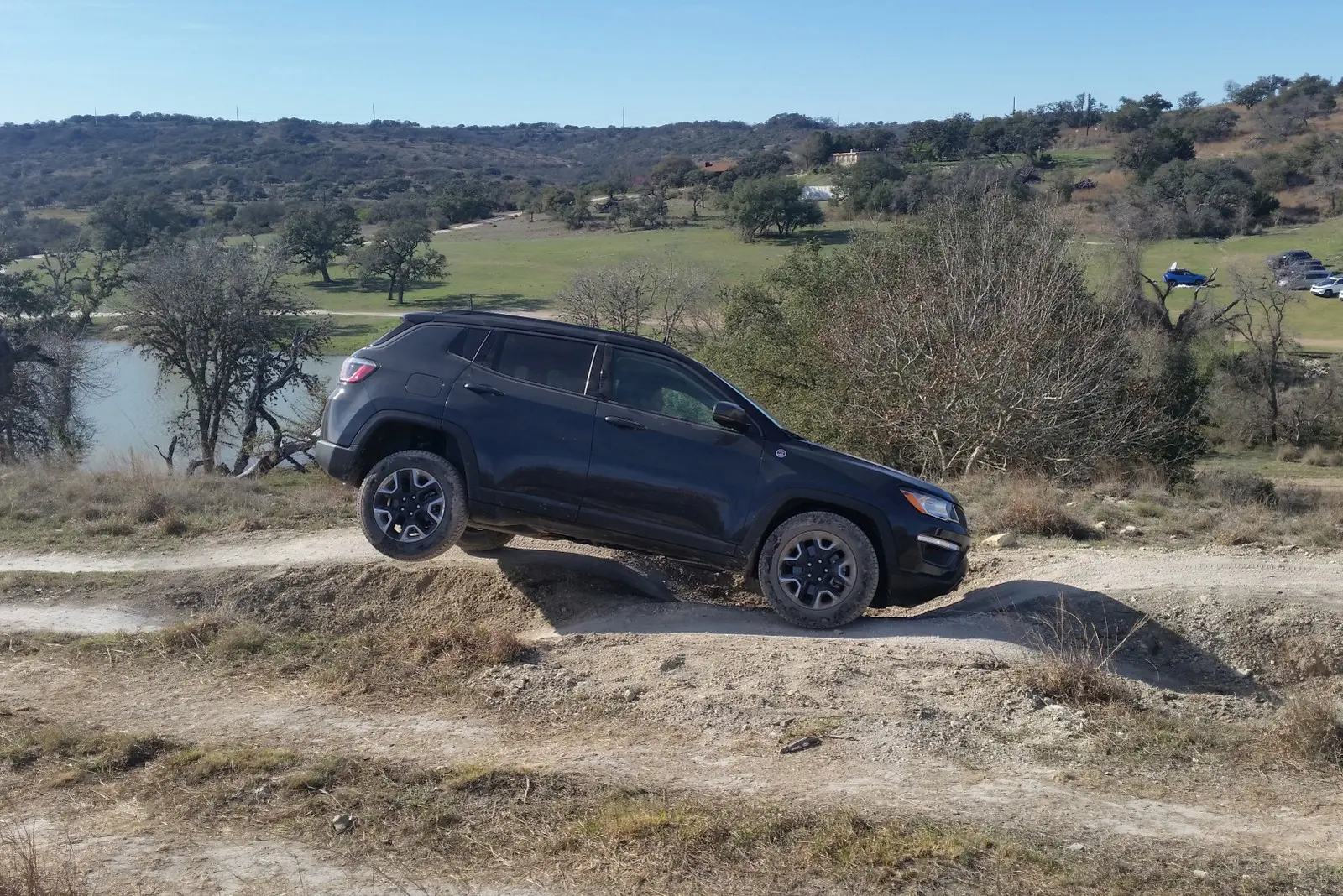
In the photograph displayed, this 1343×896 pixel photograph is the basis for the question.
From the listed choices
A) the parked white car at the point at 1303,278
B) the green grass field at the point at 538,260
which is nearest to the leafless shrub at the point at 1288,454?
the parked white car at the point at 1303,278

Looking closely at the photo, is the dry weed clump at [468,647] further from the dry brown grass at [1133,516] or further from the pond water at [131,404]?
the pond water at [131,404]

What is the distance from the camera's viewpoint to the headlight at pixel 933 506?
714 cm

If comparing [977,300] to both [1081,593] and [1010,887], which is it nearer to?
[1081,593]

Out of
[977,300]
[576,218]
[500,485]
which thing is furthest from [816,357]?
[576,218]

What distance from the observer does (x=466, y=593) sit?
7836 mm

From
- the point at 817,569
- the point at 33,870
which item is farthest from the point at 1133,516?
the point at 33,870

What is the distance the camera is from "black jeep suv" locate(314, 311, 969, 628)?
7.08 metres

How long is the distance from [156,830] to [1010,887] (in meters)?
3.31

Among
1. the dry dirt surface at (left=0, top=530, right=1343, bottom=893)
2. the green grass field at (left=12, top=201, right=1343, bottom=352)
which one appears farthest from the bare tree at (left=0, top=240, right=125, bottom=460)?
the dry dirt surface at (left=0, top=530, right=1343, bottom=893)

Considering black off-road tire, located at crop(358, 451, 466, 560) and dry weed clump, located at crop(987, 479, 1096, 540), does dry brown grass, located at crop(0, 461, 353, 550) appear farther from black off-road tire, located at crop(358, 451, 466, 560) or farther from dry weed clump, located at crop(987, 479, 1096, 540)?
dry weed clump, located at crop(987, 479, 1096, 540)

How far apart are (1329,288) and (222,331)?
49.1 metres

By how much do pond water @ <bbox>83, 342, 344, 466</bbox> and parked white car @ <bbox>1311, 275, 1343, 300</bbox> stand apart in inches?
1755

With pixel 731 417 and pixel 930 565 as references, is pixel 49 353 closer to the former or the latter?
pixel 731 417

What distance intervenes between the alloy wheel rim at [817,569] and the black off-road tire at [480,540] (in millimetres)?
2341
